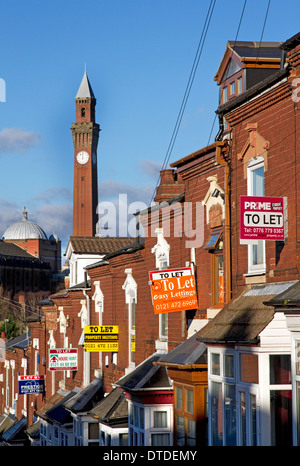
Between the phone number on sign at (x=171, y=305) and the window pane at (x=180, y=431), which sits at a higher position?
the phone number on sign at (x=171, y=305)

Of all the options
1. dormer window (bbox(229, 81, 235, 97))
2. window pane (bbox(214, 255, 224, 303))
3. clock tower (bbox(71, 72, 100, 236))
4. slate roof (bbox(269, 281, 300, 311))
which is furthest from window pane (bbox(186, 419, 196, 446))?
clock tower (bbox(71, 72, 100, 236))

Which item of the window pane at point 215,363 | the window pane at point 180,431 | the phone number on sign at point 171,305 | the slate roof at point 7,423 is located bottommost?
the slate roof at point 7,423

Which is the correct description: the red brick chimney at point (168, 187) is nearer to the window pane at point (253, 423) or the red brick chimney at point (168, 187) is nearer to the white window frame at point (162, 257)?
the white window frame at point (162, 257)

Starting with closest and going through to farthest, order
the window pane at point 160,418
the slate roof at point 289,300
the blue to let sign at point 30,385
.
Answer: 1. the slate roof at point 289,300
2. the window pane at point 160,418
3. the blue to let sign at point 30,385

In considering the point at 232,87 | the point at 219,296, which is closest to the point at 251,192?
the point at 219,296

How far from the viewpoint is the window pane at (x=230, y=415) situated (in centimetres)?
1461

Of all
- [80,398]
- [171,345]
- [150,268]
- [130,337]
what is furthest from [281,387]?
[80,398]

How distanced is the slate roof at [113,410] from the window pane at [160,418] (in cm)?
323

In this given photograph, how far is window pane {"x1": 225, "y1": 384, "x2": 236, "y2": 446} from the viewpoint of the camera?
14.6 meters

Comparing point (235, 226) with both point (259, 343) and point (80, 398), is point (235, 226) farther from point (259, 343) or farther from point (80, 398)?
point (80, 398)

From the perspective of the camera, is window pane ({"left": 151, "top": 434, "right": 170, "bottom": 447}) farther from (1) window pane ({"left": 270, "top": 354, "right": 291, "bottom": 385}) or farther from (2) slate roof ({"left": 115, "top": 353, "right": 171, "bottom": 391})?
(1) window pane ({"left": 270, "top": 354, "right": 291, "bottom": 385})

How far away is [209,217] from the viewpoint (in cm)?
1884

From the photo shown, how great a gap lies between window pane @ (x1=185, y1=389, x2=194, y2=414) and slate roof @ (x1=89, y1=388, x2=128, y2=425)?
569 centimetres

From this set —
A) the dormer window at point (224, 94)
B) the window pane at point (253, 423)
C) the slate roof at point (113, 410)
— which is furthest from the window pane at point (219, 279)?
the slate roof at point (113, 410)
